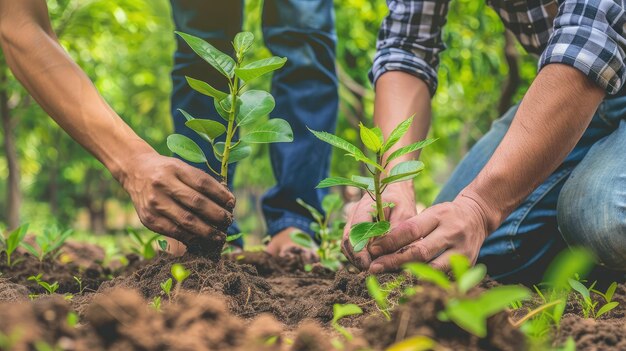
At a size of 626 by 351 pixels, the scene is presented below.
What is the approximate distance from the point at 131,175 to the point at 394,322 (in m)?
0.90

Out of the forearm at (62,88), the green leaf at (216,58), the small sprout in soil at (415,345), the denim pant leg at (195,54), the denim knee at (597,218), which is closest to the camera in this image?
the small sprout in soil at (415,345)

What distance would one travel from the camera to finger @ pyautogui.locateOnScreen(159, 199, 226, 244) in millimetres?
1498

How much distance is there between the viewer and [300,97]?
9.52 ft

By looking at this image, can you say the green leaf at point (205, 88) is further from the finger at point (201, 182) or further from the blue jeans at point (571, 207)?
the blue jeans at point (571, 207)

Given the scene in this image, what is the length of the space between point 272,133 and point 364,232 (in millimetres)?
333

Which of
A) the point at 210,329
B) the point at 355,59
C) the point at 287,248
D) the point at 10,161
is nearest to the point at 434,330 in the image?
the point at 210,329

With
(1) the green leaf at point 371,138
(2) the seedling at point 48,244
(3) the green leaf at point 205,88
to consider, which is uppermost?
(3) the green leaf at point 205,88

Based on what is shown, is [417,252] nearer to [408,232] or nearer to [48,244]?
[408,232]

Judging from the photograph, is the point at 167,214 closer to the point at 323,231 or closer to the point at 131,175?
the point at 131,175

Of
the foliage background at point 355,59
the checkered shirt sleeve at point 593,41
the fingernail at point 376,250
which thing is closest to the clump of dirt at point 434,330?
the fingernail at point 376,250

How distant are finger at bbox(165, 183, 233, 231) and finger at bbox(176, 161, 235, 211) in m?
0.01

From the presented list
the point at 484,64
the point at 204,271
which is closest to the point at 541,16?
the point at 204,271

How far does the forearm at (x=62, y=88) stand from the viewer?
1.60 m

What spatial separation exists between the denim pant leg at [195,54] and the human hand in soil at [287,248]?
0.51 ft
